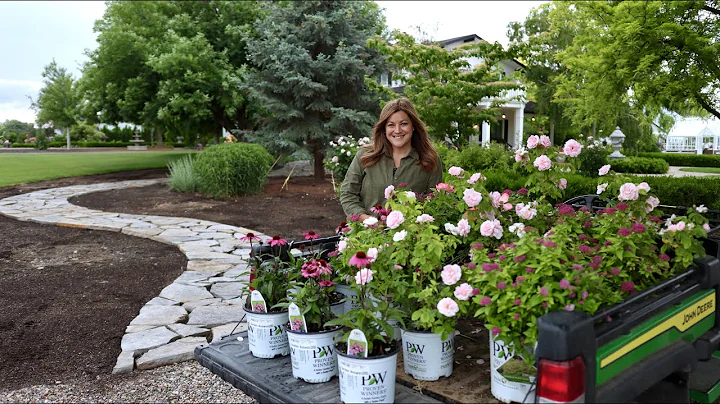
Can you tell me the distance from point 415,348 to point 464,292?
377 millimetres

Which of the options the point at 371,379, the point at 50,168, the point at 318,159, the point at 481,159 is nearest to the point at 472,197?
the point at 371,379

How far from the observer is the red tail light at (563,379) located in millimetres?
1678

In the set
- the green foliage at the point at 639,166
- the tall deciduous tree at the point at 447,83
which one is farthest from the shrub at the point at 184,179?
the green foliage at the point at 639,166

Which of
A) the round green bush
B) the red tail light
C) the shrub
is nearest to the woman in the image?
the red tail light

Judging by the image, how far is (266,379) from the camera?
2.37m

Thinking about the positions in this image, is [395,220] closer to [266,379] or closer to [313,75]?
[266,379]

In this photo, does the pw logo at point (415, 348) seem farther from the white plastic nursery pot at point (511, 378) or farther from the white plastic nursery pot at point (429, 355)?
the white plastic nursery pot at point (511, 378)

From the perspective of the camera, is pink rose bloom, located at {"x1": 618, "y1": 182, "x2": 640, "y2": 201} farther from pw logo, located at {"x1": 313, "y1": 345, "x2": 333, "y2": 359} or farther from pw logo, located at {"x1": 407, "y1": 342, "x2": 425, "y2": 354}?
pw logo, located at {"x1": 313, "y1": 345, "x2": 333, "y2": 359}

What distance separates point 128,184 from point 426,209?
15.4 metres

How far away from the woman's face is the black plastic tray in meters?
1.70

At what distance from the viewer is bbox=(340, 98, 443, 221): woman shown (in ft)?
12.5

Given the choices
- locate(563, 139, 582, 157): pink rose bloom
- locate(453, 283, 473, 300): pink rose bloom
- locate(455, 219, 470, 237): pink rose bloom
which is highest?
locate(563, 139, 582, 157): pink rose bloom

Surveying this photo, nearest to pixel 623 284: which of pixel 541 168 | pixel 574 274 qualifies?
pixel 574 274

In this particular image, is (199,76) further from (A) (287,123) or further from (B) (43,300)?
(B) (43,300)
